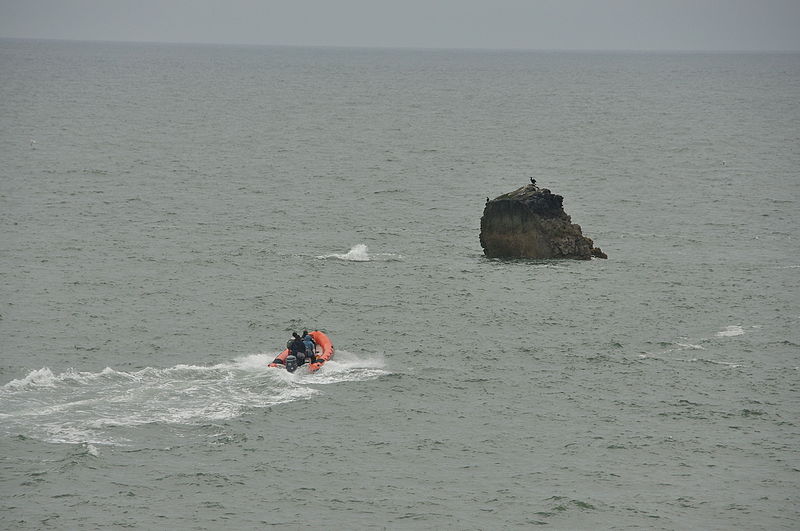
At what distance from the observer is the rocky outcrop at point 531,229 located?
223 feet

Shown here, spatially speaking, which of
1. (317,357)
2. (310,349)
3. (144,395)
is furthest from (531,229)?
(144,395)

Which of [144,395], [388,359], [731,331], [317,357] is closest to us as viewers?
[144,395]

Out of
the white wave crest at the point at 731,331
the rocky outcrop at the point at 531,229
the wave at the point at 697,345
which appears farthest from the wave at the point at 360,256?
the white wave crest at the point at 731,331

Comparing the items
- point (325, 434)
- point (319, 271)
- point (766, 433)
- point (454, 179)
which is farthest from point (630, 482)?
point (454, 179)

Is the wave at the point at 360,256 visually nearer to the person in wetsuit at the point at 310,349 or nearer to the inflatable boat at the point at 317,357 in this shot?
the inflatable boat at the point at 317,357

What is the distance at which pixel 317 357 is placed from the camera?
50750 mm

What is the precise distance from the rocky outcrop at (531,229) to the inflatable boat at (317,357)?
768 inches

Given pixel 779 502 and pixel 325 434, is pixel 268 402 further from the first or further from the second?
pixel 779 502

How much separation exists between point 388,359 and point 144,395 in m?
12.2

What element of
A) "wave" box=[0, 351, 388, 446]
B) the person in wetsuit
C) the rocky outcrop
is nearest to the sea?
"wave" box=[0, 351, 388, 446]

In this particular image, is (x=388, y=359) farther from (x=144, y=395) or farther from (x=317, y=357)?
(x=144, y=395)

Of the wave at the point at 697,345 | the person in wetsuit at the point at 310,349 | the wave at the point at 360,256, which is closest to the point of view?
the person in wetsuit at the point at 310,349

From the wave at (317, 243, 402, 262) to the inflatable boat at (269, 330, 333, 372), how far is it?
62.7 ft

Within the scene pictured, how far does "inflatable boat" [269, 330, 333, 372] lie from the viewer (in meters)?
49.7
